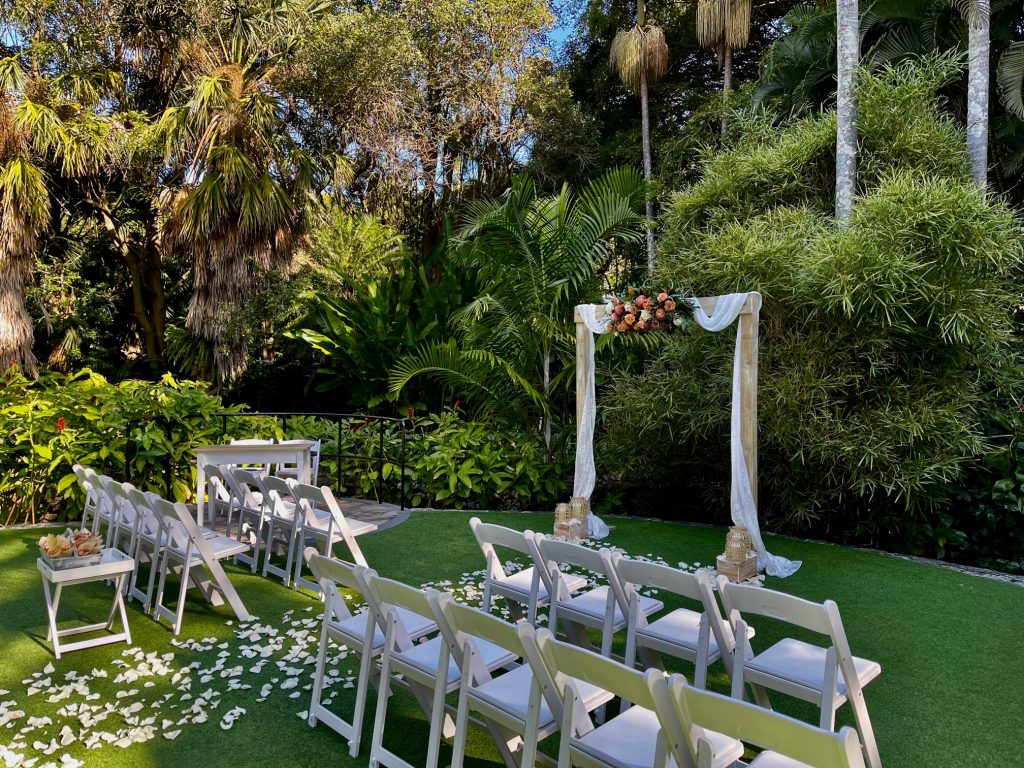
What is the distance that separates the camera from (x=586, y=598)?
3.35 meters

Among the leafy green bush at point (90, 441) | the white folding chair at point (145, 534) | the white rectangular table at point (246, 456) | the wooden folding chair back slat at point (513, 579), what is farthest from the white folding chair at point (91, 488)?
the wooden folding chair back slat at point (513, 579)

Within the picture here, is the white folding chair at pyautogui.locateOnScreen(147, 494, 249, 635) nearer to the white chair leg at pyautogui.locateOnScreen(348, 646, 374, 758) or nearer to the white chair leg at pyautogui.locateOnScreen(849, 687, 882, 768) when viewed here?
the white chair leg at pyautogui.locateOnScreen(348, 646, 374, 758)

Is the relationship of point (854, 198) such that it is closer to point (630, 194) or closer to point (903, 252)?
point (903, 252)

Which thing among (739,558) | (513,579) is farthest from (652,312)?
(513,579)

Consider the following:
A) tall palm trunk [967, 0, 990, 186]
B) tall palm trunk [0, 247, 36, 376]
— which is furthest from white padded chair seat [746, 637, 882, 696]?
tall palm trunk [0, 247, 36, 376]

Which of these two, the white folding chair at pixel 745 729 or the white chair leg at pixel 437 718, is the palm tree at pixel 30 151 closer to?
the white chair leg at pixel 437 718

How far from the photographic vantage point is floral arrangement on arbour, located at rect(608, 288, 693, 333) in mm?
5473

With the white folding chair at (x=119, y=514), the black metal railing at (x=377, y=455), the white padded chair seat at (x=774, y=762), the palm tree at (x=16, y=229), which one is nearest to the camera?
the white padded chair seat at (x=774, y=762)

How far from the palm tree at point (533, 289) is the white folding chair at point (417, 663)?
4986mm

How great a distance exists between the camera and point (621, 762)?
198cm

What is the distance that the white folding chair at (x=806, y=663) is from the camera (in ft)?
7.55

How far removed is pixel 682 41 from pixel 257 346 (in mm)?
10211

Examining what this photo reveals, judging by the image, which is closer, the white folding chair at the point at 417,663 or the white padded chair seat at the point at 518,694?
the white padded chair seat at the point at 518,694

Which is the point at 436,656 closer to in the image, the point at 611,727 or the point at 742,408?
the point at 611,727
